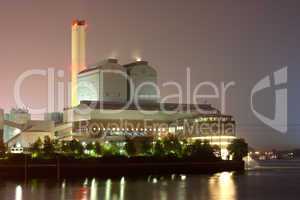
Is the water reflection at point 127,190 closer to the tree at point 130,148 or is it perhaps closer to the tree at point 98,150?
the tree at point 98,150

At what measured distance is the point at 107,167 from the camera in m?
67.8

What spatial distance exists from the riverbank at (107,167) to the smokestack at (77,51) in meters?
32.8

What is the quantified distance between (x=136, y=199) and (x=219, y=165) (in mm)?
37398

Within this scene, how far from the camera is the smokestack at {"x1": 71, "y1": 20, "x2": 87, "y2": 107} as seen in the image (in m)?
102

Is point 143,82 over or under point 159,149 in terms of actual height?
over

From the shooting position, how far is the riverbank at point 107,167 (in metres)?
61.5

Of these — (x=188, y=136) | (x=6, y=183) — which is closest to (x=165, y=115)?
(x=188, y=136)

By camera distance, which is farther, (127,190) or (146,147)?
(146,147)

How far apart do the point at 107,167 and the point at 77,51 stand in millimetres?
37923

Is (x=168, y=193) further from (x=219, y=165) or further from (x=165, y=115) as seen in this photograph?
(x=165, y=115)

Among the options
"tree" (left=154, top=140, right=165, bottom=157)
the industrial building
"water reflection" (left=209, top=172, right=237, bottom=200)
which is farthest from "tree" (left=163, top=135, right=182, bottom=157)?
"water reflection" (left=209, top=172, right=237, bottom=200)

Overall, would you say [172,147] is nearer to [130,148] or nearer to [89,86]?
[130,148]

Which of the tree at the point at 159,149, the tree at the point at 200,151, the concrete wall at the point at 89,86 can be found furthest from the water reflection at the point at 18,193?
the concrete wall at the point at 89,86

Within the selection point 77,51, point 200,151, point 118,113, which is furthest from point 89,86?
point 200,151
